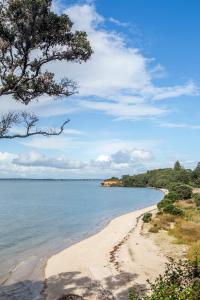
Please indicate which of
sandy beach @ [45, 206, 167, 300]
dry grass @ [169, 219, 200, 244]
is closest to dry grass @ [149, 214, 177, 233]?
dry grass @ [169, 219, 200, 244]

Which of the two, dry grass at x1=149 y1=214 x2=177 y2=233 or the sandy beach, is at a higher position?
dry grass at x1=149 y1=214 x2=177 y2=233

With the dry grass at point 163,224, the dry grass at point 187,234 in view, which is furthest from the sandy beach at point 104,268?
the dry grass at point 163,224

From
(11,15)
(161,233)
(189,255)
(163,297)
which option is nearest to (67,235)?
(161,233)

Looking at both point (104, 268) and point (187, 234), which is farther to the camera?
point (187, 234)

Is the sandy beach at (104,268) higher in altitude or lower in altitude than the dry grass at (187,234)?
lower

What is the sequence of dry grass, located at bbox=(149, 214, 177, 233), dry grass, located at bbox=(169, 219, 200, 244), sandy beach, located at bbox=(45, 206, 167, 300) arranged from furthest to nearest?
dry grass, located at bbox=(149, 214, 177, 233) → dry grass, located at bbox=(169, 219, 200, 244) → sandy beach, located at bbox=(45, 206, 167, 300)

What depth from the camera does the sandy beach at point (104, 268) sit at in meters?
22.0

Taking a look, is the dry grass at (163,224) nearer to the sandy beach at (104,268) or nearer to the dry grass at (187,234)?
the dry grass at (187,234)

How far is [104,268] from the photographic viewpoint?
89.2 ft

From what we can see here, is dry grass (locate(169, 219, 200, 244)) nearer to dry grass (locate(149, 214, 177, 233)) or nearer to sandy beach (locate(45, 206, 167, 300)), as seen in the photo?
sandy beach (locate(45, 206, 167, 300))

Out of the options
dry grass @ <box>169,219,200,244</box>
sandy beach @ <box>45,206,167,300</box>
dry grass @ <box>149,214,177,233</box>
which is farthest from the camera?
dry grass @ <box>149,214,177,233</box>

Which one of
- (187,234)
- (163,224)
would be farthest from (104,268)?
(163,224)

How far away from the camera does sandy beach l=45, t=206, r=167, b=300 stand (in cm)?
2200

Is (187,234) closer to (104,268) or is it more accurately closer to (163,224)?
(163,224)
